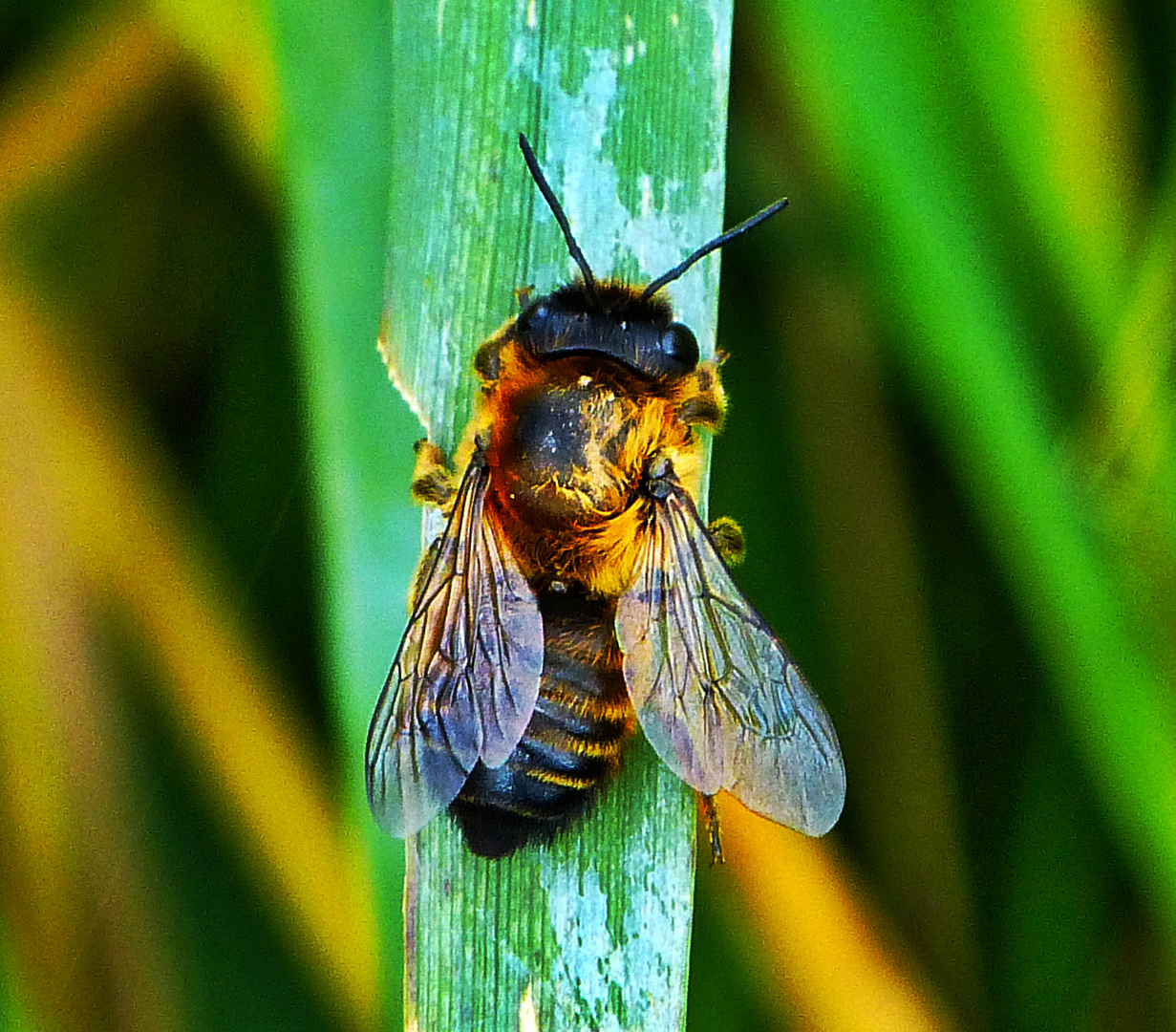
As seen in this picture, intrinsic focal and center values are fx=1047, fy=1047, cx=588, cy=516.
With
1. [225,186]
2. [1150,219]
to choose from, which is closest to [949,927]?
[1150,219]

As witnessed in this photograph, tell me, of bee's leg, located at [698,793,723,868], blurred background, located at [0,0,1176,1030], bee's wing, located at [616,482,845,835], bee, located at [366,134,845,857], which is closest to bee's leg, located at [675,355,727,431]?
bee, located at [366,134,845,857]

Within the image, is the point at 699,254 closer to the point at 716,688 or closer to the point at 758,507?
the point at 716,688

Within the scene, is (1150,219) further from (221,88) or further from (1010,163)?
(221,88)

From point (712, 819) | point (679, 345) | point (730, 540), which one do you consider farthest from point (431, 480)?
point (712, 819)

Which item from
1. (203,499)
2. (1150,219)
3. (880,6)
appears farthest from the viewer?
(203,499)

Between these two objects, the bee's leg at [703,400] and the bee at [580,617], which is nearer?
the bee at [580,617]

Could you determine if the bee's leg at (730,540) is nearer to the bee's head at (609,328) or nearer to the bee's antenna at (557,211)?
the bee's head at (609,328)

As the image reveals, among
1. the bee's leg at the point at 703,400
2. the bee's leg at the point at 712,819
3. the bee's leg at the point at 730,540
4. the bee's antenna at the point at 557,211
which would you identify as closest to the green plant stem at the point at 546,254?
the bee's antenna at the point at 557,211
